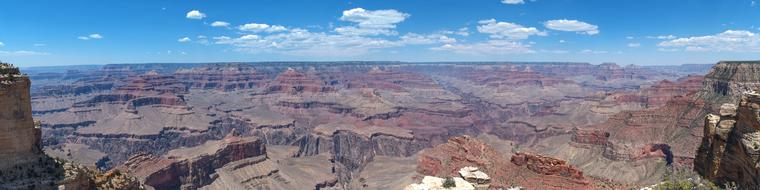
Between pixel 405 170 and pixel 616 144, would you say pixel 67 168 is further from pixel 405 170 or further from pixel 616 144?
pixel 616 144

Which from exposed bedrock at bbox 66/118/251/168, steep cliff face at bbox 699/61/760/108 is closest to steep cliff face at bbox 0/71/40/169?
steep cliff face at bbox 699/61/760/108

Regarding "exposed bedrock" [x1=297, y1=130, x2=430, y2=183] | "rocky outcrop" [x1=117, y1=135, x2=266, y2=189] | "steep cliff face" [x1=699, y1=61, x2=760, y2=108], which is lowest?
"exposed bedrock" [x1=297, y1=130, x2=430, y2=183]

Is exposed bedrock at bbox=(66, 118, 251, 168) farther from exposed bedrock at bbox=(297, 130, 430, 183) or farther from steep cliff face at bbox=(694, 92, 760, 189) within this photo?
→ steep cliff face at bbox=(694, 92, 760, 189)

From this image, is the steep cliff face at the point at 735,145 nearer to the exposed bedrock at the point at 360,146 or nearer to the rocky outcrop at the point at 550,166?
the rocky outcrop at the point at 550,166

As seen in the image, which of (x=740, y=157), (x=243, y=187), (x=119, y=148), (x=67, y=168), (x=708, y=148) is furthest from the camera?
(x=119, y=148)

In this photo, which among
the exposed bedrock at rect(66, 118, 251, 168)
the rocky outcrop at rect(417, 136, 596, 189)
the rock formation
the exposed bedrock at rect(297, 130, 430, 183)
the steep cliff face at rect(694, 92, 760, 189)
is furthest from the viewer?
the exposed bedrock at rect(297, 130, 430, 183)

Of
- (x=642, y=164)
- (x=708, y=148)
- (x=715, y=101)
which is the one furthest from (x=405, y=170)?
(x=708, y=148)

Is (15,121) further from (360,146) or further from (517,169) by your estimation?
(360,146)
